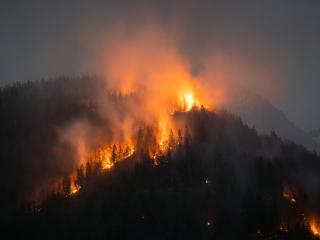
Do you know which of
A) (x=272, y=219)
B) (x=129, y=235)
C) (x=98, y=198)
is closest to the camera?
(x=129, y=235)

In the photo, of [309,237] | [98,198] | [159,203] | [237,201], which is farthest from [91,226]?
[309,237]

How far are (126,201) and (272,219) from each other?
6167 cm

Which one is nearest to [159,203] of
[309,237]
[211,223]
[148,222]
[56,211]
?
[148,222]

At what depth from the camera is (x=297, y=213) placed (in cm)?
19350

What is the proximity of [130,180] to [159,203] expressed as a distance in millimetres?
22841

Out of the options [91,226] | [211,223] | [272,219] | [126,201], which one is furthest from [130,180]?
[272,219]

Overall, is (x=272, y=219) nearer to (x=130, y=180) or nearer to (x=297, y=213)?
(x=297, y=213)

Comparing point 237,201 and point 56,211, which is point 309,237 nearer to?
point 237,201

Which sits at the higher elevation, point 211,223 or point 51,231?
point 211,223

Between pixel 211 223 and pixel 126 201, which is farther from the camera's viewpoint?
pixel 126 201

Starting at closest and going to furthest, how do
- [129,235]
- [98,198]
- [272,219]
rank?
[129,235], [272,219], [98,198]

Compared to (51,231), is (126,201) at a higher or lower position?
higher

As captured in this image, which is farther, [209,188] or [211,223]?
[209,188]

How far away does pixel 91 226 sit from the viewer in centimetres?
17850
